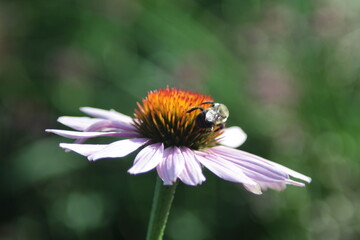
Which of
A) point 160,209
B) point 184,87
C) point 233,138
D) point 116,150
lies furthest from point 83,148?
point 184,87

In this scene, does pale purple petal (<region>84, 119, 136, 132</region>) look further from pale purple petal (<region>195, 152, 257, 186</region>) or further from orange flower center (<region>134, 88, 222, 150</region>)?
pale purple petal (<region>195, 152, 257, 186</region>)

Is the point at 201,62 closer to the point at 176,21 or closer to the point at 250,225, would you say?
the point at 176,21

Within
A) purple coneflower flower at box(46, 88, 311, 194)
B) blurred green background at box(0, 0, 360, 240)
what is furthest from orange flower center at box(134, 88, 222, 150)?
blurred green background at box(0, 0, 360, 240)

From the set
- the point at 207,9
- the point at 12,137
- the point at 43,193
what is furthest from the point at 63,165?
the point at 207,9

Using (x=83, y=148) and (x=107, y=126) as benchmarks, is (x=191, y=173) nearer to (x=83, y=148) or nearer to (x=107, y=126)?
(x=83, y=148)

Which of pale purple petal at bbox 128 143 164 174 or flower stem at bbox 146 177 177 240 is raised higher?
pale purple petal at bbox 128 143 164 174

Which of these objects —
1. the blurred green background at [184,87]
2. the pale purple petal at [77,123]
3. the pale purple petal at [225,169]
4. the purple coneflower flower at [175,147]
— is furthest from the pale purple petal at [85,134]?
the blurred green background at [184,87]
